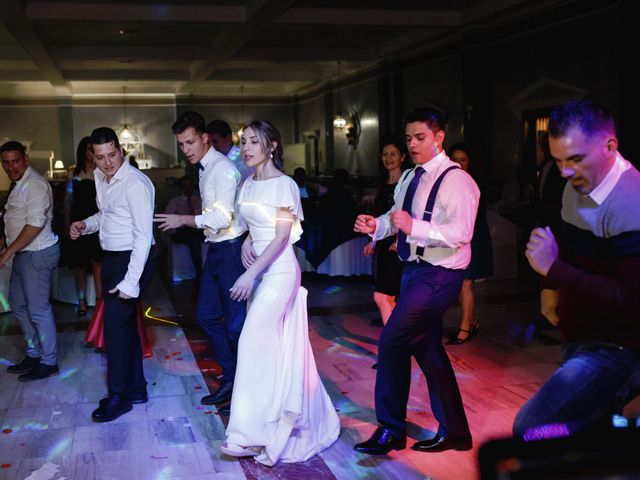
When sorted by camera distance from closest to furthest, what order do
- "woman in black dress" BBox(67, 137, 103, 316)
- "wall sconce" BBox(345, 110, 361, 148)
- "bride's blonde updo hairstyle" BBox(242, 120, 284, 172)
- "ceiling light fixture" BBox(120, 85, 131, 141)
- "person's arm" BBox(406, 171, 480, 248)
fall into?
"person's arm" BBox(406, 171, 480, 248) < "bride's blonde updo hairstyle" BBox(242, 120, 284, 172) < "woman in black dress" BBox(67, 137, 103, 316) < "wall sconce" BBox(345, 110, 361, 148) < "ceiling light fixture" BBox(120, 85, 131, 141)

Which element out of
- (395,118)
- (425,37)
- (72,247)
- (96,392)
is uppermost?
(425,37)

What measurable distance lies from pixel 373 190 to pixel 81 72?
8.31m

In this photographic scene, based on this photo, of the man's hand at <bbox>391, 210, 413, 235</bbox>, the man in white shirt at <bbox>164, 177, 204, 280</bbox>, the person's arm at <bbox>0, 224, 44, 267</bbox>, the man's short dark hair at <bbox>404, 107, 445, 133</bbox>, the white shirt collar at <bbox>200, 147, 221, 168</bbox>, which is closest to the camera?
the man's hand at <bbox>391, 210, 413, 235</bbox>

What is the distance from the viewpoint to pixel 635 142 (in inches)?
288

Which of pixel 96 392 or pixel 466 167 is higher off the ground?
pixel 466 167

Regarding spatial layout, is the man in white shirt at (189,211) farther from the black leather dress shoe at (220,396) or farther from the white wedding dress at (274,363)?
the white wedding dress at (274,363)

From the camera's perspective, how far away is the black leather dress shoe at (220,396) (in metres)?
3.96

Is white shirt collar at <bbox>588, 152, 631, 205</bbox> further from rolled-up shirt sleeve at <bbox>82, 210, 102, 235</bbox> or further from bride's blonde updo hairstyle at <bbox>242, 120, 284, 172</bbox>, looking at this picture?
rolled-up shirt sleeve at <bbox>82, 210, 102, 235</bbox>

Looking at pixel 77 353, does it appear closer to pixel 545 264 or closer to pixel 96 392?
pixel 96 392

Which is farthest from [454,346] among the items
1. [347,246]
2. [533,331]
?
[347,246]

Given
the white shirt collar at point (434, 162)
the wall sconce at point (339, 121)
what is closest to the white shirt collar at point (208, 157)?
the white shirt collar at point (434, 162)

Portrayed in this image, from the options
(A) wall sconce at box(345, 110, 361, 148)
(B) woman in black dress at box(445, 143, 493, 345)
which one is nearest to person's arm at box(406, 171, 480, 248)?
(B) woman in black dress at box(445, 143, 493, 345)

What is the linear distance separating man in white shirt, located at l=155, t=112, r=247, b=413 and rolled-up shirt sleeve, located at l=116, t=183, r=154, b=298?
129 millimetres

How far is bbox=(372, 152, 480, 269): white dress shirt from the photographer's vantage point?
2.88m
